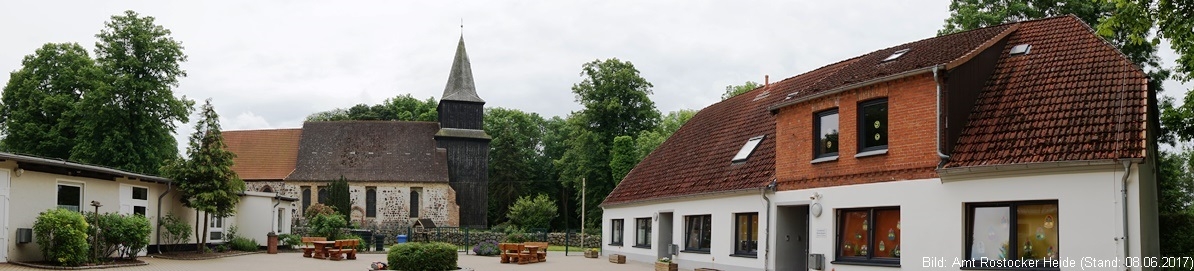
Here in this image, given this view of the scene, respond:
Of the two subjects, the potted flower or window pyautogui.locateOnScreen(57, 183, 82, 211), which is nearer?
window pyautogui.locateOnScreen(57, 183, 82, 211)

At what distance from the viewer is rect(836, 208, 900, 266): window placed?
16.1 meters

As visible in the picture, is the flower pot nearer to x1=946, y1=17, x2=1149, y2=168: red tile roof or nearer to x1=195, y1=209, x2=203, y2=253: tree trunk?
x1=946, y1=17, x2=1149, y2=168: red tile roof

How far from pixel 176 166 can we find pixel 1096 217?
79.5 ft

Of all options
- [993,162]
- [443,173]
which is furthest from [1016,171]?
[443,173]

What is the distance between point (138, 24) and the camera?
4322 centimetres

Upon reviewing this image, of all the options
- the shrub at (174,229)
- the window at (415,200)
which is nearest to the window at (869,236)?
the shrub at (174,229)

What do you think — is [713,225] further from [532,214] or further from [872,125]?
[532,214]

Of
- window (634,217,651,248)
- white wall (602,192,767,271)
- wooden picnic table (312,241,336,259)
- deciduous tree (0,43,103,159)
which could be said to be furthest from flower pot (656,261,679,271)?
deciduous tree (0,43,103,159)

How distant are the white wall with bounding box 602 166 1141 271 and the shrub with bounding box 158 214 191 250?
16187mm

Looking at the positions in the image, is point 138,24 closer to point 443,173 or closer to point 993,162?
point 443,173

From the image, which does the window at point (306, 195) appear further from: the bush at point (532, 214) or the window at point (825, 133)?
the window at point (825, 133)

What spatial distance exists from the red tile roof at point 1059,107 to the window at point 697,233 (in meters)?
9.34

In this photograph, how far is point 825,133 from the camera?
17.8 metres

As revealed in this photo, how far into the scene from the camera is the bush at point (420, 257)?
70.9 feet
